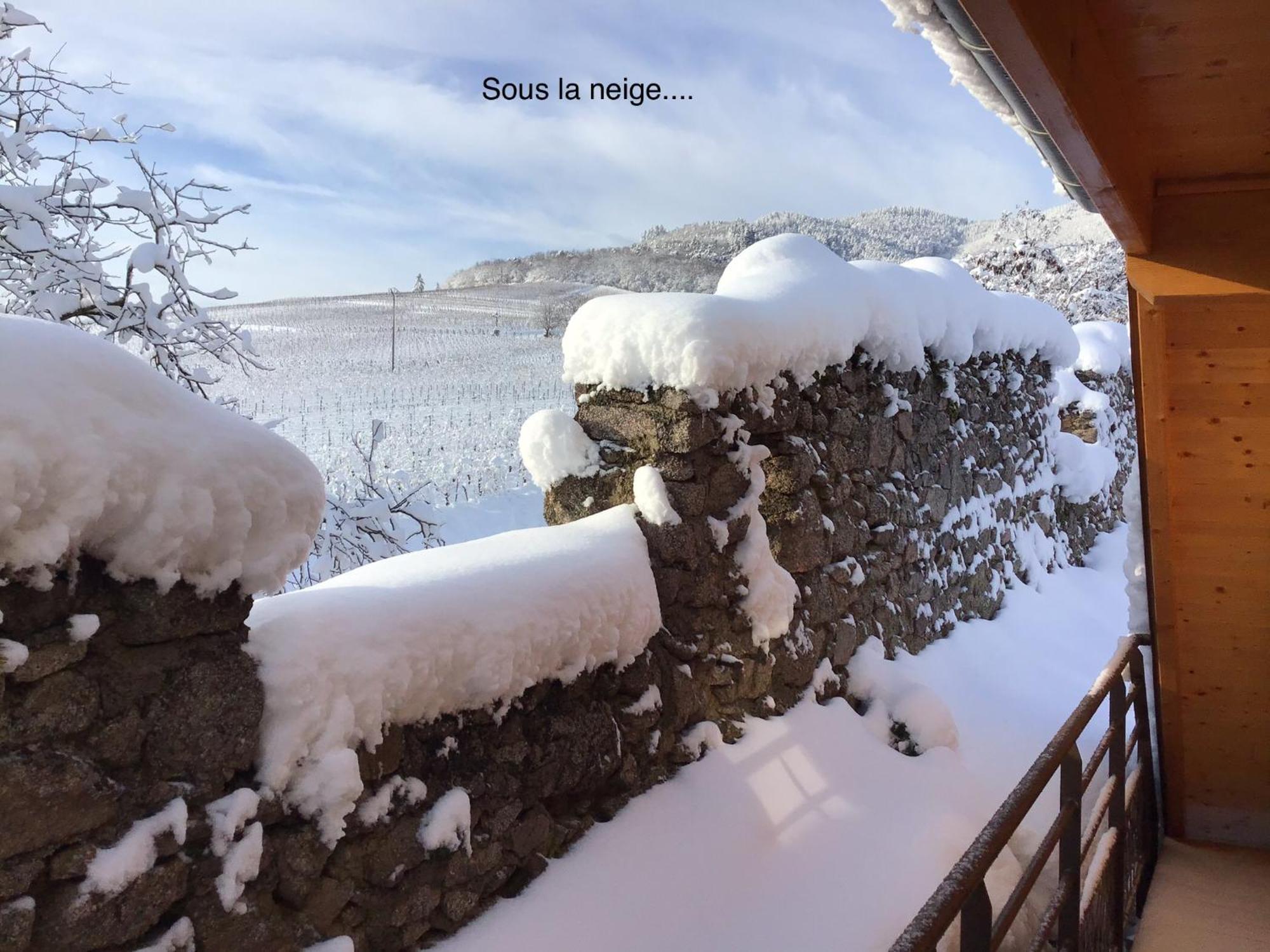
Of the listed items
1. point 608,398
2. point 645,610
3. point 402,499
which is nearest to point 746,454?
point 608,398

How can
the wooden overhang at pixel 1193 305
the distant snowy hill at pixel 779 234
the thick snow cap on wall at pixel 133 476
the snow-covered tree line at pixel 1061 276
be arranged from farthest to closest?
the snow-covered tree line at pixel 1061 276, the distant snowy hill at pixel 779 234, the wooden overhang at pixel 1193 305, the thick snow cap on wall at pixel 133 476

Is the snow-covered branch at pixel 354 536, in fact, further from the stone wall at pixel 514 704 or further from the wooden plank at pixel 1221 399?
the wooden plank at pixel 1221 399

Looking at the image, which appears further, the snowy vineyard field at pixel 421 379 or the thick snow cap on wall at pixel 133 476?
the snowy vineyard field at pixel 421 379

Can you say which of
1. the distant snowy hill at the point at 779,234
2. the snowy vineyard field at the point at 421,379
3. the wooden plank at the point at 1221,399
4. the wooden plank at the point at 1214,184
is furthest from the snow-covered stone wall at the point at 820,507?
the snowy vineyard field at the point at 421,379

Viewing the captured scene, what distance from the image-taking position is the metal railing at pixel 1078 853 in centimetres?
158

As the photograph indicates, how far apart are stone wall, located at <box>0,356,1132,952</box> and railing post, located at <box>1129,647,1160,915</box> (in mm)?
1189

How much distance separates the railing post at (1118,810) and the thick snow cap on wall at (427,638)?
5.45 ft

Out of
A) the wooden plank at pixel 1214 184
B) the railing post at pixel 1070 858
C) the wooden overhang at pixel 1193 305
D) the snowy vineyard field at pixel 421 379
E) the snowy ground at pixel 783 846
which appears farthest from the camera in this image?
the snowy vineyard field at pixel 421 379

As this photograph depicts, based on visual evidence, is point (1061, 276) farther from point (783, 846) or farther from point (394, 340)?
point (783, 846)

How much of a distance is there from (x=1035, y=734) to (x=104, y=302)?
5.33m

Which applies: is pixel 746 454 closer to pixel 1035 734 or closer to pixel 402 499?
pixel 1035 734

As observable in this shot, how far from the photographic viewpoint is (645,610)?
3094 millimetres

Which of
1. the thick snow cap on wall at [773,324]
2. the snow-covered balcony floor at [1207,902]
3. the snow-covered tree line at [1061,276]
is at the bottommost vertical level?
the snow-covered balcony floor at [1207,902]

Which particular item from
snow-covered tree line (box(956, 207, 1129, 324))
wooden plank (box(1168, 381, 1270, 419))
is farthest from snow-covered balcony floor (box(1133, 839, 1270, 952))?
snow-covered tree line (box(956, 207, 1129, 324))
